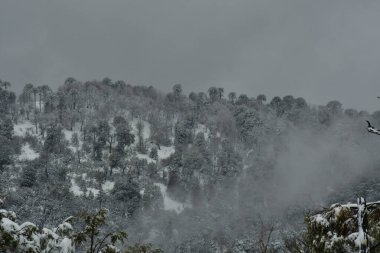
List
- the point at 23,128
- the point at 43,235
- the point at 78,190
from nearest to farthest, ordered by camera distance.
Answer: the point at 43,235 < the point at 78,190 < the point at 23,128

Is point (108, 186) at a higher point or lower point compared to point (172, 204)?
higher

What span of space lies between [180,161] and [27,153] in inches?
1349

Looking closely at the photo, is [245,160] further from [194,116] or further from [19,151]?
[19,151]

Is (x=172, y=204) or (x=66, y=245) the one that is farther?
(x=172, y=204)

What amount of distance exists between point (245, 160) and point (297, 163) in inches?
789

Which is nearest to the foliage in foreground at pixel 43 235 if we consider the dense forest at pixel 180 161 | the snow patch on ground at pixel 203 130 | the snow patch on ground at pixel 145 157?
the dense forest at pixel 180 161

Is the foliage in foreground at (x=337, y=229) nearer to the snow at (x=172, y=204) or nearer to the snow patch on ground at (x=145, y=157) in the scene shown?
the snow at (x=172, y=204)

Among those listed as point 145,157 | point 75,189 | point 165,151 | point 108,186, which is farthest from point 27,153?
point 165,151

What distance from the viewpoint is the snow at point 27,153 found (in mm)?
116469

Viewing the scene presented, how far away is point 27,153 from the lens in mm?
118750

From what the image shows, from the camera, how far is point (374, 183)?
434 ft

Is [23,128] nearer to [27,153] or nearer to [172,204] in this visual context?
[27,153]

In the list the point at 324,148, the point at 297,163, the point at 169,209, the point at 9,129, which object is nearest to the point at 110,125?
the point at 9,129

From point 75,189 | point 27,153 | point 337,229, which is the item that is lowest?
point 75,189
